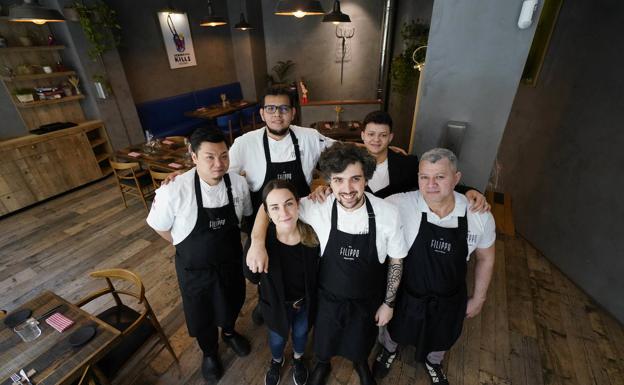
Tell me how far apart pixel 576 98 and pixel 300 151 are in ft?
10.0

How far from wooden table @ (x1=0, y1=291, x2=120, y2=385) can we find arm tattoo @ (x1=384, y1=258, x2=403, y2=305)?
1.55 meters

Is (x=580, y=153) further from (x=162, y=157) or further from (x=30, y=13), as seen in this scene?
(x=30, y=13)

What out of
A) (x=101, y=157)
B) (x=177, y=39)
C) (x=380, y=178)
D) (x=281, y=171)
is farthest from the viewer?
(x=177, y=39)

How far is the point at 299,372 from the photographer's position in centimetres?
208

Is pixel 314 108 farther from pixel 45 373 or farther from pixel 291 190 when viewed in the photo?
pixel 45 373

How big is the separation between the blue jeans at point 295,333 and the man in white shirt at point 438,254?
0.59 meters

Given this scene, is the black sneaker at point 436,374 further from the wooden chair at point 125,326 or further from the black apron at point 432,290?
the wooden chair at point 125,326

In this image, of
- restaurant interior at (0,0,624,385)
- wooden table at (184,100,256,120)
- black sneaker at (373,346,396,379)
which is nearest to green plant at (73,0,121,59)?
restaurant interior at (0,0,624,385)

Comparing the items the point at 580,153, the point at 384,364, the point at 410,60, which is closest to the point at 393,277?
the point at 384,364

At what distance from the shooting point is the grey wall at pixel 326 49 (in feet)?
25.6

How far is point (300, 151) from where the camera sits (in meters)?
2.33

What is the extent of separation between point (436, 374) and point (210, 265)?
178 cm

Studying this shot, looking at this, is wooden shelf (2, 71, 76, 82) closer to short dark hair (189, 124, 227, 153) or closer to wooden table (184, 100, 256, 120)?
wooden table (184, 100, 256, 120)

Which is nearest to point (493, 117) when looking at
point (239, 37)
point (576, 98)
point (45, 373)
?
point (576, 98)
